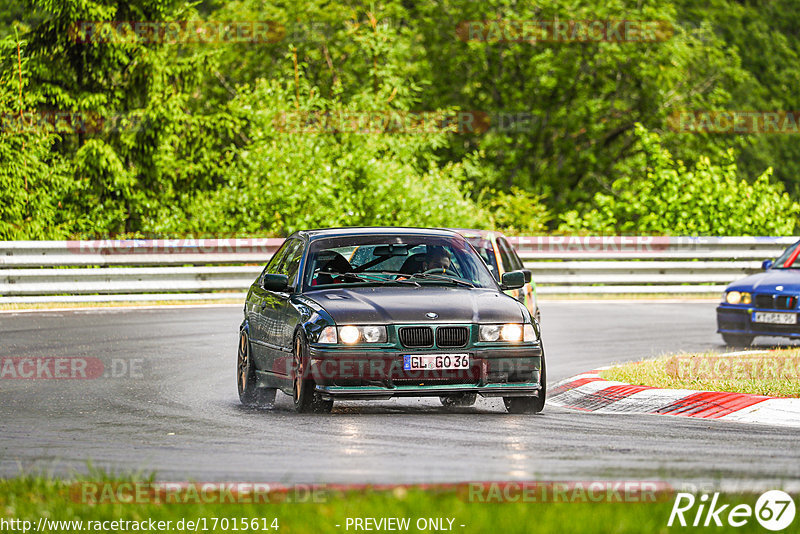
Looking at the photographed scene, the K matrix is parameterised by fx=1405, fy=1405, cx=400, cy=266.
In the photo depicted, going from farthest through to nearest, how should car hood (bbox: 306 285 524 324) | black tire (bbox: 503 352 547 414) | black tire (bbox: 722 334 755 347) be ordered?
black tire (bbox: 722 334 755 347) → black tire (bbox: 503 352 547 414) → car hood (bbox: 306 285 524 324)

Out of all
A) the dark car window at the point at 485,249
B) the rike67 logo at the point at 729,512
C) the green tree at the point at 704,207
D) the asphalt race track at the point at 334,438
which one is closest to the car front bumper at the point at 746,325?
the asphalt race track at the point at 334,438

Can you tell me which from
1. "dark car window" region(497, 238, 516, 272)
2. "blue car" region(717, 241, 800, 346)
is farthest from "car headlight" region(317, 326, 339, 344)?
"blue car" region(717, 241, 800, 346)

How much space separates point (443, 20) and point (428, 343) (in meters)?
36.5

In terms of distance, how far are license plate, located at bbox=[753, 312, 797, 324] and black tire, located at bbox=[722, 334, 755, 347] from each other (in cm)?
45

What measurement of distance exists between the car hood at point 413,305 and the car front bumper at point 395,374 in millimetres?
239

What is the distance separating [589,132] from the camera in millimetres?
46438

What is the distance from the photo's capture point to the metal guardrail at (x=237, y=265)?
23.2 meters

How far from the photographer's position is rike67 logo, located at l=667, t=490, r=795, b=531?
6.01 m

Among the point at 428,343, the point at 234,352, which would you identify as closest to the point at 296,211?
the point at 234,352

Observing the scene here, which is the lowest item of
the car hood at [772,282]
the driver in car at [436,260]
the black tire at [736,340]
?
the black tire at [736,340]

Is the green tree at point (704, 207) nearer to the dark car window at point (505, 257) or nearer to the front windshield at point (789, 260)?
the front windshield at point (789, 260)

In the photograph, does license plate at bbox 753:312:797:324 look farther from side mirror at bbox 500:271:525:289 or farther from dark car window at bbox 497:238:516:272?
side mirror at bbox 500:271:525:289

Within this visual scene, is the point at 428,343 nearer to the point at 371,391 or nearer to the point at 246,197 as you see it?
the point at 371,391

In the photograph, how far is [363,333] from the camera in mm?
10391
